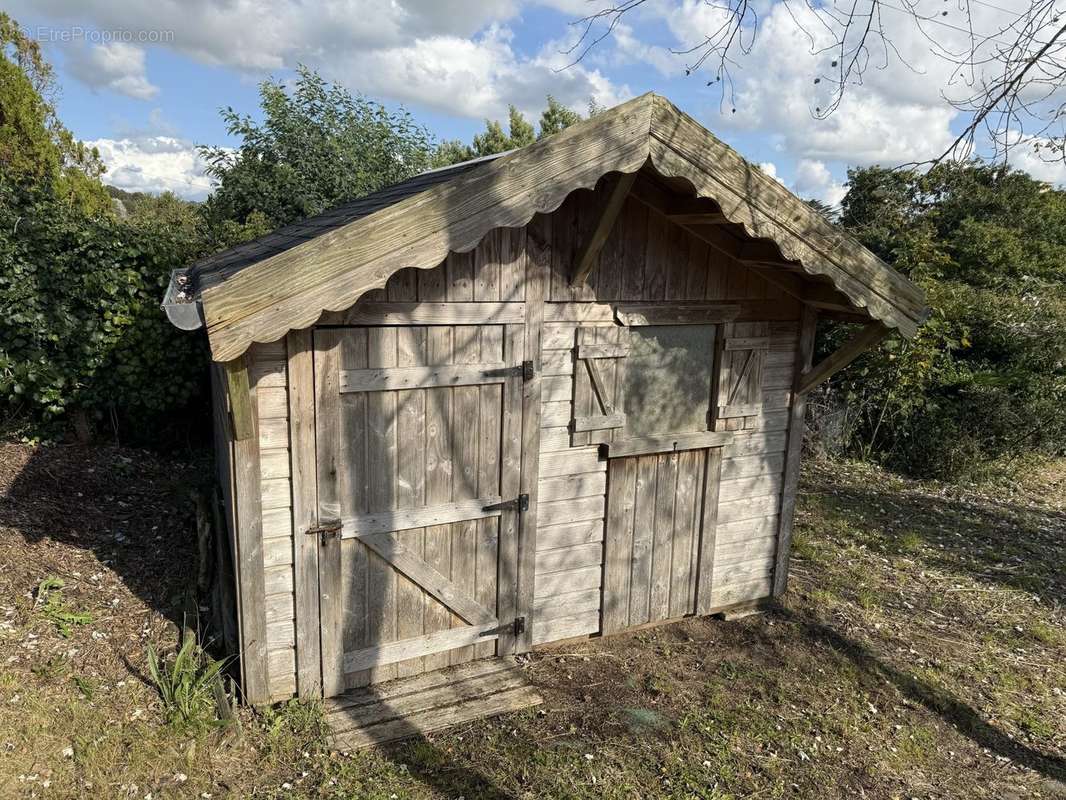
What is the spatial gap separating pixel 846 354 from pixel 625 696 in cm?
270

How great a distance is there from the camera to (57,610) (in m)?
4.78

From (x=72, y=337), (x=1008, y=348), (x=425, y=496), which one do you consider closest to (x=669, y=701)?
(x=425, y=496)

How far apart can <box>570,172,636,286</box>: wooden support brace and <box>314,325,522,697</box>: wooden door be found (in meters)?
0.53

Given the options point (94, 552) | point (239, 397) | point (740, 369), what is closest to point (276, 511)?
point (239, 397)

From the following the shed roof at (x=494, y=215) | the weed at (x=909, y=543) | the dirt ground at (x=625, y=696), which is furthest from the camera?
the weed at (x=909, y=543)

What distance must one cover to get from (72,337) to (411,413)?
4987mm

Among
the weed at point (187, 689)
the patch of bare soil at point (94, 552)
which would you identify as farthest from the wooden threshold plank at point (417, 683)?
the patch of bare soil at point (94, 552)

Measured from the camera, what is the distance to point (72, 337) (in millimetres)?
7180

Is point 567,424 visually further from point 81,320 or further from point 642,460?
point 81,320

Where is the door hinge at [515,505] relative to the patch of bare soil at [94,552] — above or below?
above

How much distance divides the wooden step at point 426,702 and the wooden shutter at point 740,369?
2.27 metres

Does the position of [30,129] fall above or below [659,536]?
above

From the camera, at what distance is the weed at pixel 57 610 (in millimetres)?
4641

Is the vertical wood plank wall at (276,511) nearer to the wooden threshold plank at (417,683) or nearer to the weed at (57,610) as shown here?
the wooden threshold plank at (417,683)
